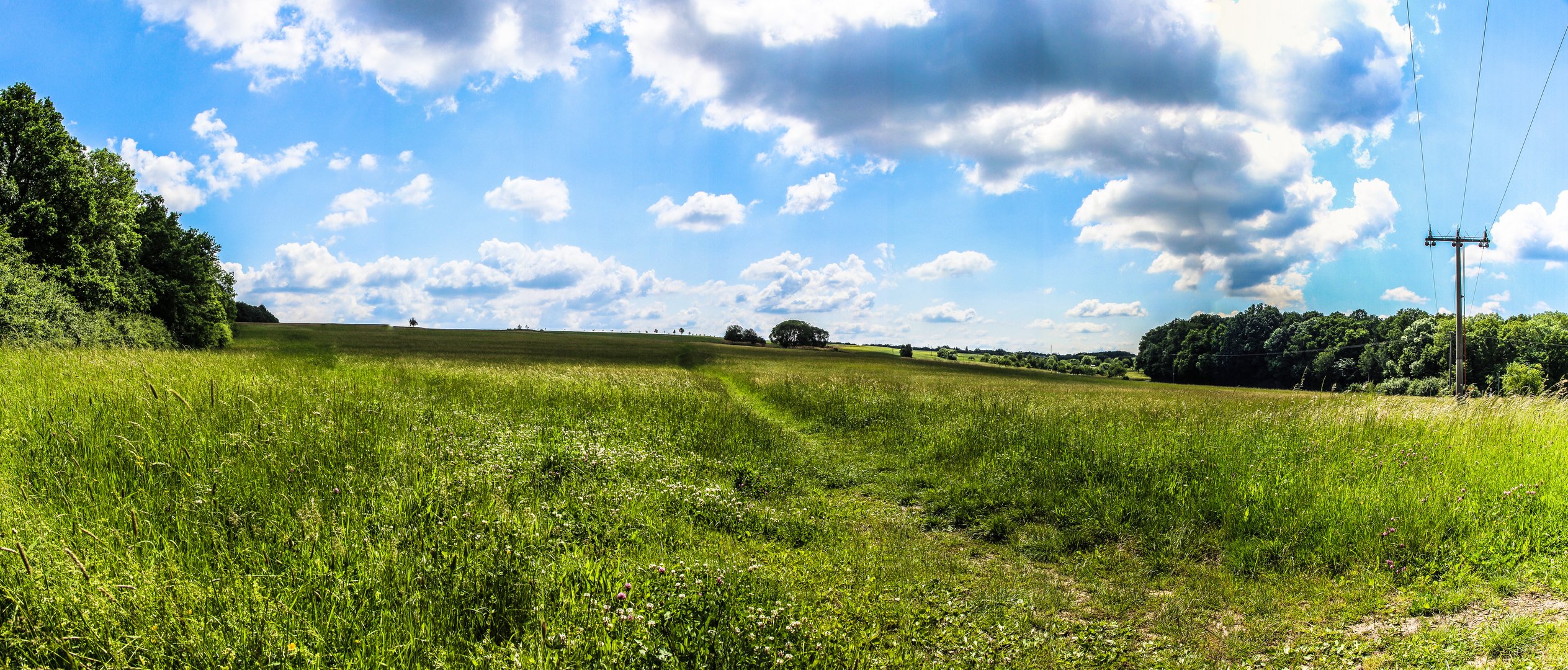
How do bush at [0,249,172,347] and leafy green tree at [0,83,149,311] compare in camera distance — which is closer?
bush at [0,249,172,347]

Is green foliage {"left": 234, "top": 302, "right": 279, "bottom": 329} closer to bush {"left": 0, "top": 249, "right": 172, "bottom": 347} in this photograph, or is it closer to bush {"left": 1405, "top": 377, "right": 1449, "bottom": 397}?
bush {"left": 0, "top": 249, "right": 172, "bottom": 347}

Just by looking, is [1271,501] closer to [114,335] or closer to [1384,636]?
[1384,636]

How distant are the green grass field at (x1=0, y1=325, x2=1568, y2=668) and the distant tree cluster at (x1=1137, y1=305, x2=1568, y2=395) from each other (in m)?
49.1

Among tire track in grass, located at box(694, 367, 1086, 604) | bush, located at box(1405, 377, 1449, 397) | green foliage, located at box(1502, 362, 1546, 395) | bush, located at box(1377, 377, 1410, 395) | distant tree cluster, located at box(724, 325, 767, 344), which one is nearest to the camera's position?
tire track in grass, located at box(694, 367, 1086, 604)

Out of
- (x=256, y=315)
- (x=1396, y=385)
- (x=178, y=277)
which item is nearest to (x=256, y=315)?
(x=256, y=315)

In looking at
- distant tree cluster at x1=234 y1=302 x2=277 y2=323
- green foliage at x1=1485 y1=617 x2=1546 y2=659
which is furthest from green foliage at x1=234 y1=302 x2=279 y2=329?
green foliage at x1=1485 y1=617 x2=1546 y2=659

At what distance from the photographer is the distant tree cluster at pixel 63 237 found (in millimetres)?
23797

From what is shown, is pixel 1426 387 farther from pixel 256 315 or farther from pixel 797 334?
pixel 256 315

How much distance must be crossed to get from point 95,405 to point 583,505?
547cm

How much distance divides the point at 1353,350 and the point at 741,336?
288ft

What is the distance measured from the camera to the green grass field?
3807 millimetres

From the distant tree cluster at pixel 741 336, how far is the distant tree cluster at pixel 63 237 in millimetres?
81756

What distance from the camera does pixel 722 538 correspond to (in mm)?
6547

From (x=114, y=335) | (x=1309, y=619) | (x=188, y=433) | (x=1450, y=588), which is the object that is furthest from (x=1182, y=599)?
(x=114, y=335)
